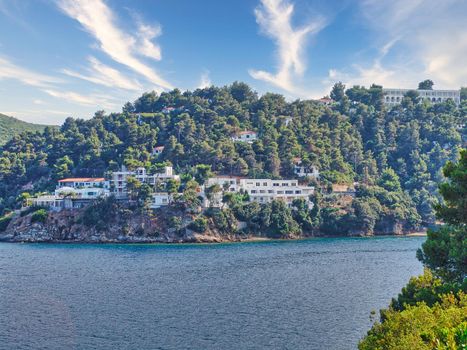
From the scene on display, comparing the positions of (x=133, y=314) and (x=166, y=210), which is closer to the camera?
Result: (x=133, y=314)

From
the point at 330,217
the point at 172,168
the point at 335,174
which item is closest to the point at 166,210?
the point at 172,168

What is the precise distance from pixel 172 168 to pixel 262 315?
185 feet

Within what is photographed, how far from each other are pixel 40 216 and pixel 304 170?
4469 cm

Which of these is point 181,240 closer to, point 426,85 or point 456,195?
point 456,195

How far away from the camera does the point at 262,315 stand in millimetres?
27844

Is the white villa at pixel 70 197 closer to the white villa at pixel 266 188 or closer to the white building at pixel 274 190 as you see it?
the white villa at pixel 266 188

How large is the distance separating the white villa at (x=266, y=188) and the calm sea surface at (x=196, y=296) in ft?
57.0

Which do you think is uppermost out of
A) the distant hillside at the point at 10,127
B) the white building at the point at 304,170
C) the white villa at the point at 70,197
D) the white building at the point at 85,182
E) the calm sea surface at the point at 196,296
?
the distant hillside at the point at 10,127

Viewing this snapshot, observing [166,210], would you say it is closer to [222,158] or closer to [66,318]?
[222,158]

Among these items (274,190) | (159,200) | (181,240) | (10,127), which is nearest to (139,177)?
(159,200)

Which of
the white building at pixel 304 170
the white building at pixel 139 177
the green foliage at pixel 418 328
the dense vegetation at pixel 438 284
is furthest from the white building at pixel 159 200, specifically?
the green foliage at pixel 418 328

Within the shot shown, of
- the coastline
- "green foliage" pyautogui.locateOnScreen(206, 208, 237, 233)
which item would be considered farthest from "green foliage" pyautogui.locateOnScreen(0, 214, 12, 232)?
"green foliage" pyautogui.locateOnScreen(206, 208, 237, 233)

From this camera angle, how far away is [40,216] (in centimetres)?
6788

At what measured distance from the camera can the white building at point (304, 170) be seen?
80.2m
